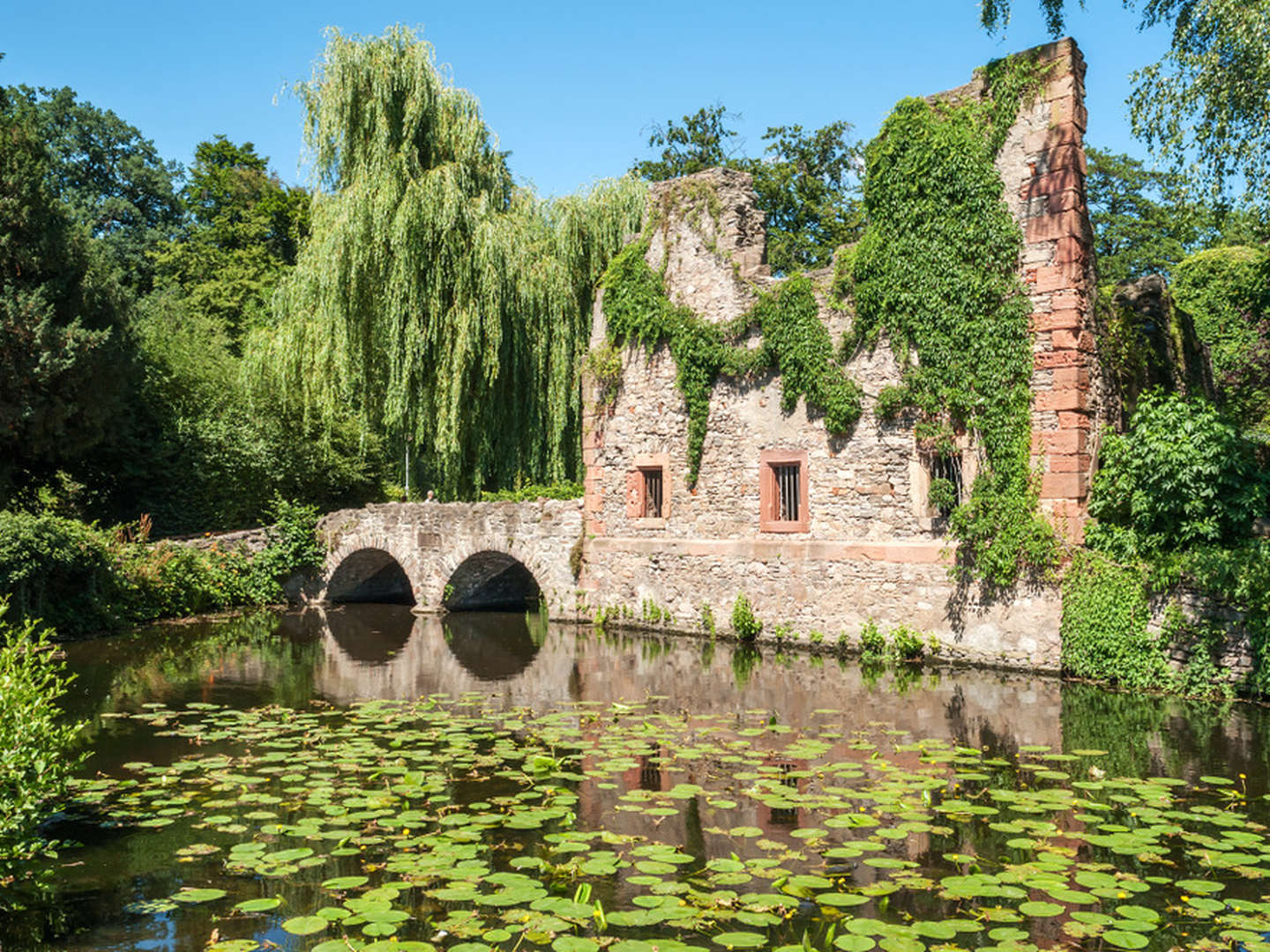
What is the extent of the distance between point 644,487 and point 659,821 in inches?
421

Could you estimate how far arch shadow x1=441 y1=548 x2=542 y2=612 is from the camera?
19453 millimetres

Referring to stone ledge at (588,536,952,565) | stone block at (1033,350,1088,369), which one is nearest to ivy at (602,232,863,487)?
stone ledge at (588,536,952,565)

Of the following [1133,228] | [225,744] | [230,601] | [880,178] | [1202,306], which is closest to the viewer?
[225,744]

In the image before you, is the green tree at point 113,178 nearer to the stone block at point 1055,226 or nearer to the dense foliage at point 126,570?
the dense foliage at point 126,570

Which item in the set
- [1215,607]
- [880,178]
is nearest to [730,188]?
[880,178]

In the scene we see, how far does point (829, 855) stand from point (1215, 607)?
266 inches

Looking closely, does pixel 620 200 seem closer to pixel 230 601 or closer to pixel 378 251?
pixel 378 251

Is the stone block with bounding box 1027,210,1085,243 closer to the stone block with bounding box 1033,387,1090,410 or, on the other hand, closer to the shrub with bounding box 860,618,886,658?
the stone block with bounding box 1033,387,1090,410

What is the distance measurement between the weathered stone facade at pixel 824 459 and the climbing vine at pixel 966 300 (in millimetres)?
197

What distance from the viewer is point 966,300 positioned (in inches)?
492

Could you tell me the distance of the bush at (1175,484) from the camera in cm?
1055

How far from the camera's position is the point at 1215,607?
1026 centimetres

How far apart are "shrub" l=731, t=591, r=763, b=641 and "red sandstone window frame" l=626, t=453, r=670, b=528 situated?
6.57 ft

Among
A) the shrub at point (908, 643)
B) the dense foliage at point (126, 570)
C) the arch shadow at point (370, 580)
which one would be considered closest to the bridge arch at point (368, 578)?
the arch shadow at point (370, 580)
